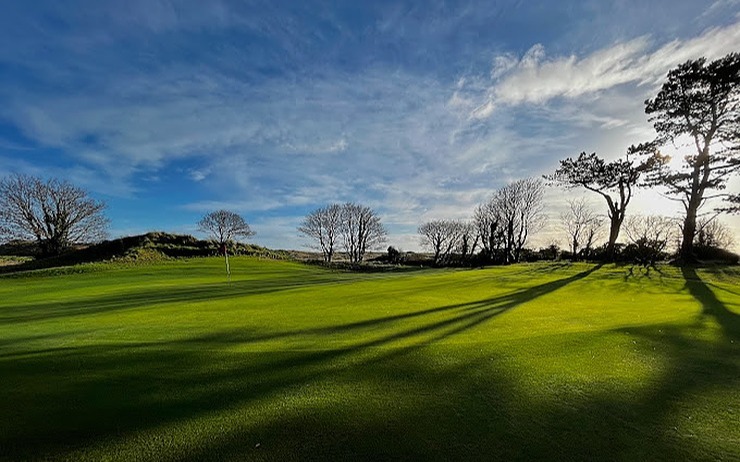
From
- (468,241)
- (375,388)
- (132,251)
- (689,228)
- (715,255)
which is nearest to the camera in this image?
(375,388)

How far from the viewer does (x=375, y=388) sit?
4.22m

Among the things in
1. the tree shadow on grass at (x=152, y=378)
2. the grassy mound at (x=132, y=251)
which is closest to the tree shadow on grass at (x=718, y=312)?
the tree shadow on grass at (x=152, y=378)

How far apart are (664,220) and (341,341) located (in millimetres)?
63341

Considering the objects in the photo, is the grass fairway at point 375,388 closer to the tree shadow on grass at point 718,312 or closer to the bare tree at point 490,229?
the tree shadow on grass at point 718,312

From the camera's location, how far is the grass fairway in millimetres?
3086

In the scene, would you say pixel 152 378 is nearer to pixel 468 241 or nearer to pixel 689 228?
pixel 689 228

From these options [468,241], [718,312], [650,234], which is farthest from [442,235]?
[718,312]

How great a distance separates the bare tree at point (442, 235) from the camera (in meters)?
67.9

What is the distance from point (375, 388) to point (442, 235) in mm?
66746

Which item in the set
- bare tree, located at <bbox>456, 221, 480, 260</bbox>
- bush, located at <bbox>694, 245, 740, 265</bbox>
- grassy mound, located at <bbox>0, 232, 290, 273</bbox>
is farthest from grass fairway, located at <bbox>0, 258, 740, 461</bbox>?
bare tree, located at <bbox>456, 221, 480, 260</bbox>

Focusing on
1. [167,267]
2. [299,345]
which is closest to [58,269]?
[167,267]

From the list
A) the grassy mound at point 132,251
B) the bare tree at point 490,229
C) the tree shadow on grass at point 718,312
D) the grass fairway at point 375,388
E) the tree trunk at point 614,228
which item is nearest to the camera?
the grass fairway at point 375,388

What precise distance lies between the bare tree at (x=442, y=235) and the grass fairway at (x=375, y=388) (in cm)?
5981

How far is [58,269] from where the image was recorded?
28.5 metres
